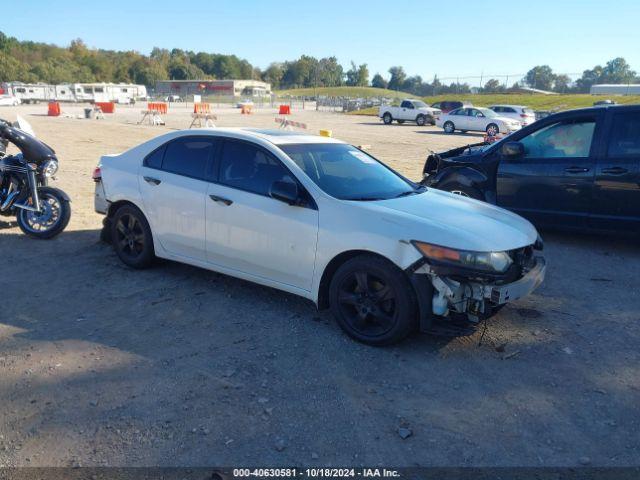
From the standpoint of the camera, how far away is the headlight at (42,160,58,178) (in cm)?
679

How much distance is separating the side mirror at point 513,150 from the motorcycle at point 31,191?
5644 mm

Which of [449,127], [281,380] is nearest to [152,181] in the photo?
[281,380]

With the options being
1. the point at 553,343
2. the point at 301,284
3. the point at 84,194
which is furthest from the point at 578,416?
the point at 84,194

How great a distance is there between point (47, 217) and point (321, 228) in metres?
4.22

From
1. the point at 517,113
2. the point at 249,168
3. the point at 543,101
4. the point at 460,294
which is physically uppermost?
the point at 543,101

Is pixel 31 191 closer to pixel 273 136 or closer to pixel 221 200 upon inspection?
pixel 221 200

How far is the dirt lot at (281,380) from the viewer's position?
2930 mm

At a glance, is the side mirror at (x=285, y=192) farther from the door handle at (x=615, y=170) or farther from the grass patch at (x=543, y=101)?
the grass patch at (x=543, y=101)

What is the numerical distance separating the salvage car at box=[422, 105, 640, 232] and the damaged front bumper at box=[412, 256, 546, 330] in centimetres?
333

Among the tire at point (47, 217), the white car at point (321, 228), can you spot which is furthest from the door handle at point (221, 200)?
the tire at point (47, 217)

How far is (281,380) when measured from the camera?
3.61 m

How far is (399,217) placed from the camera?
4.04 m

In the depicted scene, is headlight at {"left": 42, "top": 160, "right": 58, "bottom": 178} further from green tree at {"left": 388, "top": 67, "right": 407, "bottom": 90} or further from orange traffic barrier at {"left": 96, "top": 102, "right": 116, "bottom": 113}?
green tree at {"left": 388, "top": 67, "right": 407, "bottom": 90}

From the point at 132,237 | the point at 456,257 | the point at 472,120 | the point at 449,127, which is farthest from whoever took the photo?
the point at 449,127
